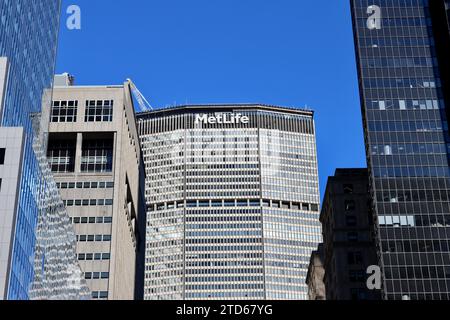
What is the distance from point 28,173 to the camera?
3706 inches

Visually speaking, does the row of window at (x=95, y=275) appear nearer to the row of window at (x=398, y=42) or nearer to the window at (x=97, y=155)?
the window at (x=97, y=155)

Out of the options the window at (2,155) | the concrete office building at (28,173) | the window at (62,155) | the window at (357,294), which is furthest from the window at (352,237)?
the window at (2,155)

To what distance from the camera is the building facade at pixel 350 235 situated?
15011 centimetres

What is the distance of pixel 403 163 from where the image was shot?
132 meters

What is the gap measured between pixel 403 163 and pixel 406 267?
60.3ft

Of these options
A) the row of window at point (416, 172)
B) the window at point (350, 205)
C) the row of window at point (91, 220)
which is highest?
the window at point (350, 205)

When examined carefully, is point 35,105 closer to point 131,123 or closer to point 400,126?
point 131,123

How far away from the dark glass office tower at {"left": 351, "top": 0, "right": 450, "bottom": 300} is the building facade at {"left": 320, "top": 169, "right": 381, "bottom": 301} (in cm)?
2375

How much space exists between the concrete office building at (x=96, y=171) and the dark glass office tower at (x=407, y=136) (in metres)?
46.9

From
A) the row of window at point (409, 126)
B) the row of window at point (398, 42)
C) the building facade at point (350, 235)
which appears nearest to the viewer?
the row of window at point (409, 126)

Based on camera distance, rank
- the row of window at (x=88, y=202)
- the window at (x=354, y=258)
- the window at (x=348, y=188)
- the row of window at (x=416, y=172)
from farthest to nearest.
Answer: the window at (x=348, y=188), the window at (x=354, y=258), the row of window at (x=88, y=202), the row of window at (x=416, y=172)

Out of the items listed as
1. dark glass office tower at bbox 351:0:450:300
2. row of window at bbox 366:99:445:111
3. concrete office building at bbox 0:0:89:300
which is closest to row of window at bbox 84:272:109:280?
concrete office building at bbox 0:0:89:300

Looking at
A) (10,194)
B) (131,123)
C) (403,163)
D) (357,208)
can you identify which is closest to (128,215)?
(131,123)
